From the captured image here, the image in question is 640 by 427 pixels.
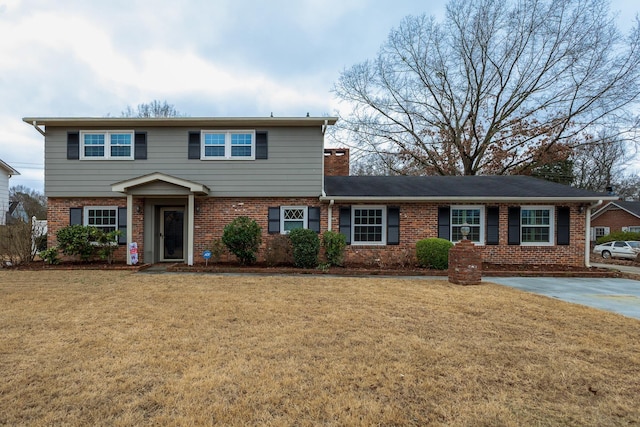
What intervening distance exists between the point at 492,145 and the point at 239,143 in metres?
16.9

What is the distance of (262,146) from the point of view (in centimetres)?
1111

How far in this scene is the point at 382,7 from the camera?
13.4 m

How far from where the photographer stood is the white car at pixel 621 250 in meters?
18.9

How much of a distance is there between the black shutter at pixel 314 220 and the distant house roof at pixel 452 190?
72cm

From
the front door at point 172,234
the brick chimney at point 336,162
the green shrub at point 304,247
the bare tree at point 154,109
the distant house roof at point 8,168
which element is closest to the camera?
the green shrub at point 304,247

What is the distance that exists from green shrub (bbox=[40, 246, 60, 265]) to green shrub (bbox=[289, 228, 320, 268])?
7.46 metres

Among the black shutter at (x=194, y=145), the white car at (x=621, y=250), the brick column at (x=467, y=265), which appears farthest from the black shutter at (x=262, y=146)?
the white car at (x=621, y=250)

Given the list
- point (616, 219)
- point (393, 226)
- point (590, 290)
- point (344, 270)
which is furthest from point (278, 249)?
point (616, 219)

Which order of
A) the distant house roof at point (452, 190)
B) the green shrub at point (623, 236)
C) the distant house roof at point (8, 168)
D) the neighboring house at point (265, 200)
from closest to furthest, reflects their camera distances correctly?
the distant house roof at point (452, 190) → the neighboring house at point (265, 200) → the distant house roof at point (8, 168) → the green shrub at point (623, 236)

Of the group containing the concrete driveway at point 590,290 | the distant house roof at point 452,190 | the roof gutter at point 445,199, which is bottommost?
the concrete driveway at point 590,290

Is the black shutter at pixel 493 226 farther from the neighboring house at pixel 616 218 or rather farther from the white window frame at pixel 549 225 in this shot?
the neighboring house at pixel 616 218

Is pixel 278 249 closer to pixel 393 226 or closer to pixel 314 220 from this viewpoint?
pixel 314 220

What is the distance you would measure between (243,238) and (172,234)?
348cm

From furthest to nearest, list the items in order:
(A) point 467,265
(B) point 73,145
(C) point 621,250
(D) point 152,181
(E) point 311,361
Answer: (C) point 621,250, (B) point 73,145, (D) point 152,181, (A) point 467,265, (E) point 311,361
